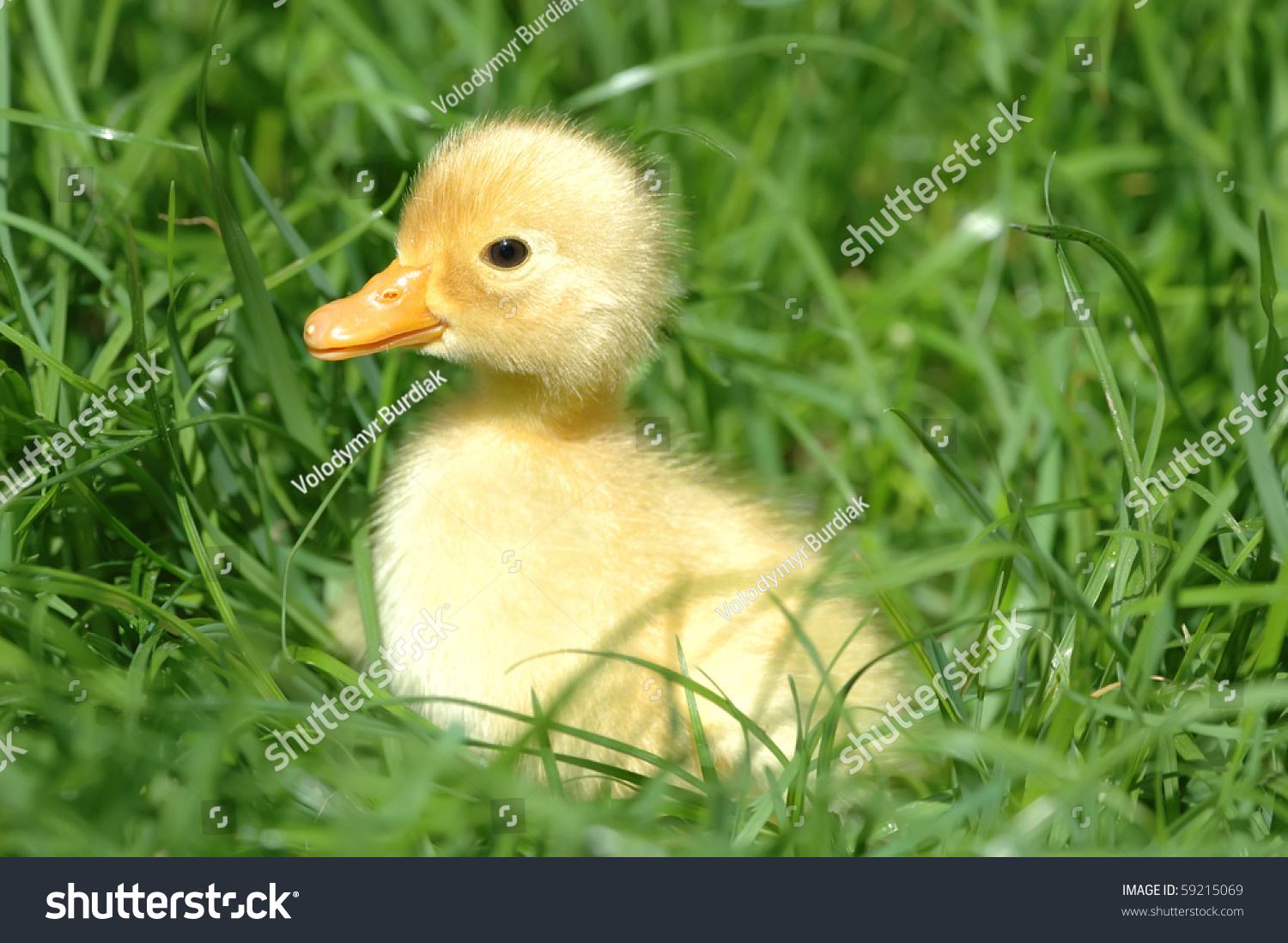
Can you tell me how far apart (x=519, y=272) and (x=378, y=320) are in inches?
10.8

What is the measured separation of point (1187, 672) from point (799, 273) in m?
1.71

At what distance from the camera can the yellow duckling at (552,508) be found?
199cm

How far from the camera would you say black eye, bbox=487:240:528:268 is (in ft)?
6.82

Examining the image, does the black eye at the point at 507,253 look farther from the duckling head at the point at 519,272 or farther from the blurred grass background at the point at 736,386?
the blurred grass background at the point at 736,386

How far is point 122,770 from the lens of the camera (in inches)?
66.6

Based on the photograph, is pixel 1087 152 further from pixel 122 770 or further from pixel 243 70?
pixel 122 770

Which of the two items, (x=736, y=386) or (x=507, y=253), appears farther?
(x=736, y=386)

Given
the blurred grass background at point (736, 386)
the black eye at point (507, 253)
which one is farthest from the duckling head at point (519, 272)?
the blurred grass background at point (736, 386)

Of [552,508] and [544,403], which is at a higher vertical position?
[544,403]

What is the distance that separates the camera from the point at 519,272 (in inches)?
82.1

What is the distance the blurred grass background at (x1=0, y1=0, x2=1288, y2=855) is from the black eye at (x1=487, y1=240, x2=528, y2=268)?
434 millimetres

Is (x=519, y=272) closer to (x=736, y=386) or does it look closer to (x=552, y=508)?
(x=552, y=508)

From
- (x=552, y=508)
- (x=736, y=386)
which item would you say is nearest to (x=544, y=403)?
(x=552, y=508)

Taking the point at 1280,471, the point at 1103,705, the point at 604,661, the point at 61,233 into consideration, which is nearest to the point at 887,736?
the point at 1103,705
